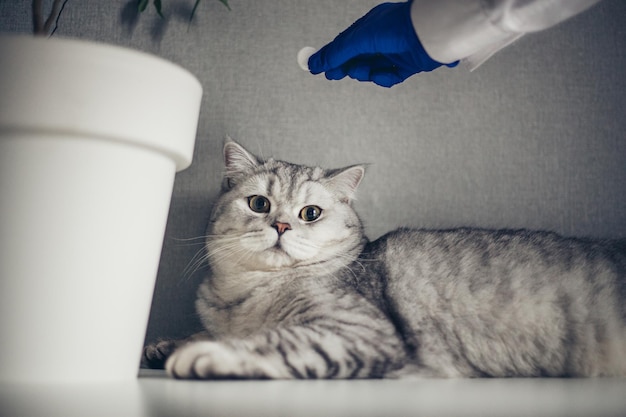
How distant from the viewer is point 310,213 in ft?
4.83

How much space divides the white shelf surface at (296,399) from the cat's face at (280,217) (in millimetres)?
411

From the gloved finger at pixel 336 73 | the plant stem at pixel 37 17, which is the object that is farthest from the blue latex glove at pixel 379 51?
the plant stem at pixel 37 17

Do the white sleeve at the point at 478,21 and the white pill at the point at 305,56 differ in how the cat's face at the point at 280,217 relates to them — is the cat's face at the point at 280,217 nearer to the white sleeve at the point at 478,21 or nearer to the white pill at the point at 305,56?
the white pill at the point at 305,56

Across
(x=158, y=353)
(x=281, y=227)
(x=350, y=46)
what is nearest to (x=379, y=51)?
(x=350, y=46)

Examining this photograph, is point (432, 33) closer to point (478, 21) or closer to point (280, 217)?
point (478, 21)

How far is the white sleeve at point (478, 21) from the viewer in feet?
2.56

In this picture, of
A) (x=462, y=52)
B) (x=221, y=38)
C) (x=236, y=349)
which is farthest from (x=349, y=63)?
(x=236, y=349)

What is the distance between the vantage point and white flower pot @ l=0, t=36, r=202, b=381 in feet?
2.82

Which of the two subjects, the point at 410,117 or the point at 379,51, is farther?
the point at 410,117

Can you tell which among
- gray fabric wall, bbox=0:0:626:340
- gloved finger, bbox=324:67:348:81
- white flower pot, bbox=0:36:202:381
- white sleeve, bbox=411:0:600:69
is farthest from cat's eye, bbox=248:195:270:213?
white sleeve, bbox=411:0:600:69

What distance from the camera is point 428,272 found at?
4.55 ft

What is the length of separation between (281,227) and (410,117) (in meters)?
0.60

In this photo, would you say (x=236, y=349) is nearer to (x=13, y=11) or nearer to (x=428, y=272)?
(x=428, y=272)

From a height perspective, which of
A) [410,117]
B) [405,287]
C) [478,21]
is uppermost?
[410,117]
